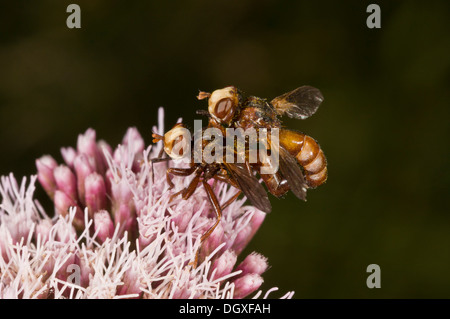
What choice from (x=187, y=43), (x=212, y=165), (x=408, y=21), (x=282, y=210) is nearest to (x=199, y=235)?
(x=212, y=165)

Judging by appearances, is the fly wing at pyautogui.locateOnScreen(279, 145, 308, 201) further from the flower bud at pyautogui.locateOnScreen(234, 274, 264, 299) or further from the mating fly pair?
the flower bud at pyautogui.locateOnScreen(234, 274, 264, 299)

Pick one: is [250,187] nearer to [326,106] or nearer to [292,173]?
[292,173]

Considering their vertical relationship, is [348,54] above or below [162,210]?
above

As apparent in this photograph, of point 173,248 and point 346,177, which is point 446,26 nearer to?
point 346,177

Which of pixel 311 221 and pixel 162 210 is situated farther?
pixel 311 221

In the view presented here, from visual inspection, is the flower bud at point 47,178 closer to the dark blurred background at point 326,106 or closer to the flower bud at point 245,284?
the dark blurred background at point 326,106

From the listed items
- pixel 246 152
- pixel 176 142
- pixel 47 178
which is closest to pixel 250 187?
pixel 246 152

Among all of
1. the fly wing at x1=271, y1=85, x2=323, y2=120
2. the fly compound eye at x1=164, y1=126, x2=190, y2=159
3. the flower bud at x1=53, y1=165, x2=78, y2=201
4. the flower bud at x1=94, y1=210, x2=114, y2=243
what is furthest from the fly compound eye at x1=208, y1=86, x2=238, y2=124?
the flower bud at x1=53, y1=165, x2=78, y2=201

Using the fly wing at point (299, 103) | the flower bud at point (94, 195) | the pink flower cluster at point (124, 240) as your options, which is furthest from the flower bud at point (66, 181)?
the fly wing at point (299, 103)
